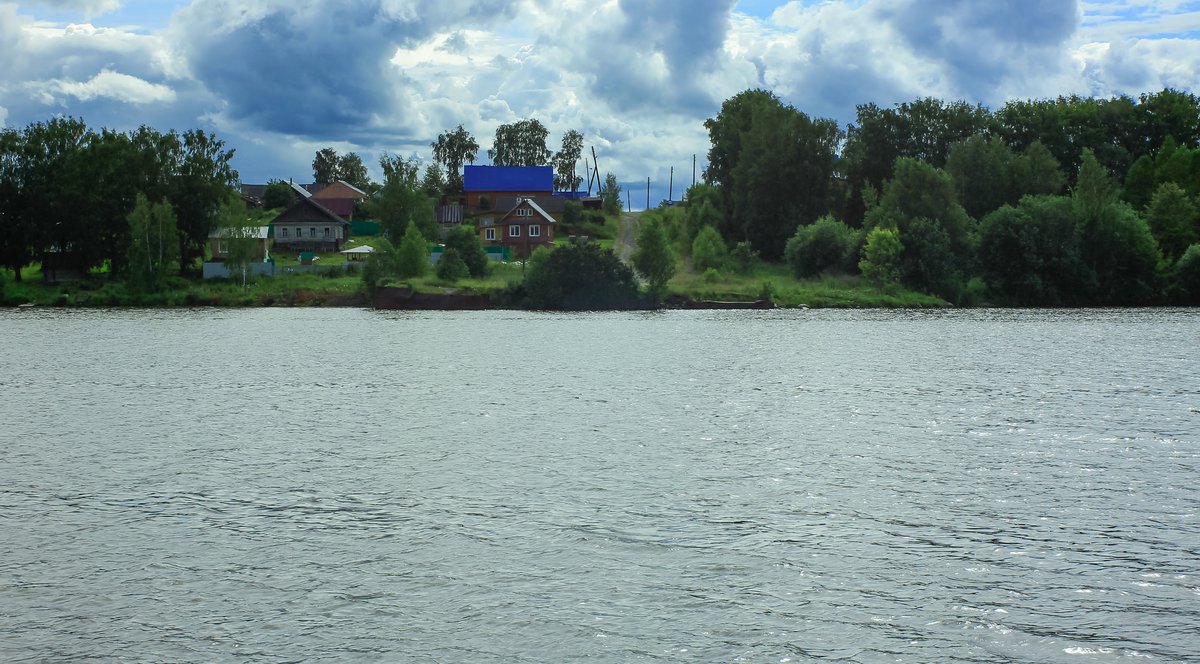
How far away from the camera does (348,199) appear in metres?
178

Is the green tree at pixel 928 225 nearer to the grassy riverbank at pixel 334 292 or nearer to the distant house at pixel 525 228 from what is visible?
the grassy riverbank at pixel 334 292

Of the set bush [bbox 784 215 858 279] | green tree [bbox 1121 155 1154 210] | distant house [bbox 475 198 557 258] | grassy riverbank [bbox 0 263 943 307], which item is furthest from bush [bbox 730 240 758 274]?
green tree [bbox 1121 155 1154 210]

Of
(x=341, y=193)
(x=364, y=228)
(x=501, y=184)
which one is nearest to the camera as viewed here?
(x=364, y=228)

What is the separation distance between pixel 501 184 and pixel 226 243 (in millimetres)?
79743

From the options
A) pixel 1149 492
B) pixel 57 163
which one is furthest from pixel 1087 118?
pixel 1149 492

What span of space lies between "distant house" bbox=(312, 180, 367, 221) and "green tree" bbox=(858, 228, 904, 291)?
9085cm

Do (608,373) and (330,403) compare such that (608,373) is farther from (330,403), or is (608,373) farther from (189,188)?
(189,188)

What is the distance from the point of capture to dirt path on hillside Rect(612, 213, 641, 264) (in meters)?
135

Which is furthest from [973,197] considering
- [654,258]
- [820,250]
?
[654,258]

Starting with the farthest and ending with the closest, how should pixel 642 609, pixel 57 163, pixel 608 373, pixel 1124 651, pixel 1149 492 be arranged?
pixel 57 163 → pixel 608 373 → pixel 1149 492 → pixel 642 609 → pixel 1124 651

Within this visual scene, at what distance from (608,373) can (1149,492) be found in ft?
94.9

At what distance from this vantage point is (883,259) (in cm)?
10906

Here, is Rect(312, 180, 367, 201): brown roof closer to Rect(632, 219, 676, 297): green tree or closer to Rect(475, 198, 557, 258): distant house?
Rect(475, 198, 557, 258): distant house

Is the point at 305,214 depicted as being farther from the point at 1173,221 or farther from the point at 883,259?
the point at 1173,221
